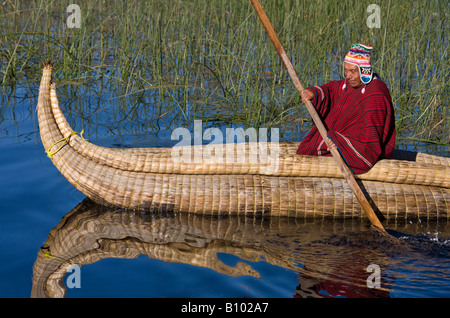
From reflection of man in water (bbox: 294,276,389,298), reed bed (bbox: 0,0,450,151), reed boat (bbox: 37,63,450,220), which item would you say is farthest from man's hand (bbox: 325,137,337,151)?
reed bed (bbox: 0,0,450,151)

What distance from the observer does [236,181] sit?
186 inches

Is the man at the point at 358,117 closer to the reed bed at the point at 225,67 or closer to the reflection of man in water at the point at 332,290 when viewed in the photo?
the reflection of man in water at the point at 332,290

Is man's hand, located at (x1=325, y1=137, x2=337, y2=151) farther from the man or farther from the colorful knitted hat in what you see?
Answer: the colorful knitted hat

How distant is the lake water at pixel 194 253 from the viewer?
3.46 meters

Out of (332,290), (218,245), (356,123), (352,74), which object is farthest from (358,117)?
(332,290)

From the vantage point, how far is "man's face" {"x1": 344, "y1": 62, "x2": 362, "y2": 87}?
179 inches

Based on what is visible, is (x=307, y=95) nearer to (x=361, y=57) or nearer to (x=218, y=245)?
(x=361, y=57)

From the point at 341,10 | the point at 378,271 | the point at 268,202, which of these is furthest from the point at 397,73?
the point at 378,271

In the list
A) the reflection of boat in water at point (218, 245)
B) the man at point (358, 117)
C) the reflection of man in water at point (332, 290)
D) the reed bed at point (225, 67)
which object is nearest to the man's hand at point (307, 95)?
the man at point (358, 117)

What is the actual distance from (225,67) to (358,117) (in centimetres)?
289

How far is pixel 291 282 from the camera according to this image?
11.6 feet

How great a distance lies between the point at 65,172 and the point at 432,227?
2848 mm

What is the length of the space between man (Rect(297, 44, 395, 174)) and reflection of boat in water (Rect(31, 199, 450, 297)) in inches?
21.6
